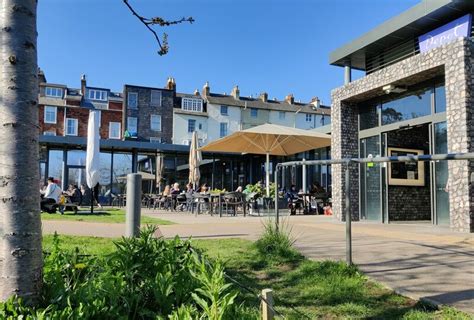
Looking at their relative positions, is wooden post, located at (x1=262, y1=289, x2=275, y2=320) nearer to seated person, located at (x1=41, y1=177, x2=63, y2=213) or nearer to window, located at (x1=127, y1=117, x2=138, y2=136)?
seated person, located at (x1=41, y1=177, x2=63, y2=213)

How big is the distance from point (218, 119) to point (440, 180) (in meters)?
38.5

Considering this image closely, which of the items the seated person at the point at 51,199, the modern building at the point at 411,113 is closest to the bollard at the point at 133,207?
the modern building at the point at 411,113

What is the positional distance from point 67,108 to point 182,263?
45847 mm

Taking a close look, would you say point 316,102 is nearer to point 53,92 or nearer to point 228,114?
point 228,114

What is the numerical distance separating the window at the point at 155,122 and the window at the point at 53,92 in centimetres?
1045

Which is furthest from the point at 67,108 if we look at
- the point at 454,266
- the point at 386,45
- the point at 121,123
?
the point at 454,266

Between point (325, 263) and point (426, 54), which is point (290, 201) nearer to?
point (426, 54)

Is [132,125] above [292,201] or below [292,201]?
above

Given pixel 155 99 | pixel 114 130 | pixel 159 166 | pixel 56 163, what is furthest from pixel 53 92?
pixel 159 166

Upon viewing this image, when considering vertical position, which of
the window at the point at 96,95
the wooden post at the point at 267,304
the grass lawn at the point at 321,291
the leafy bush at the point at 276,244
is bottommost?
the grass lawn at the point at 321,291

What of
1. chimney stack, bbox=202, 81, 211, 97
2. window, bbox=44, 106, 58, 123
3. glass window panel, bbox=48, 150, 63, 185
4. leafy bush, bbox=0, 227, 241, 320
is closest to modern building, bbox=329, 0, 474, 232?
leafy bush, bbox=0, 227, 241, 320

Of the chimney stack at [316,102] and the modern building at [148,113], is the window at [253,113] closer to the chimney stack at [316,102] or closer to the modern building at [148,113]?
the modern building at [148,113]

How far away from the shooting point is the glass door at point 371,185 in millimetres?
12242

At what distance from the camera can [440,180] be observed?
393 inches
